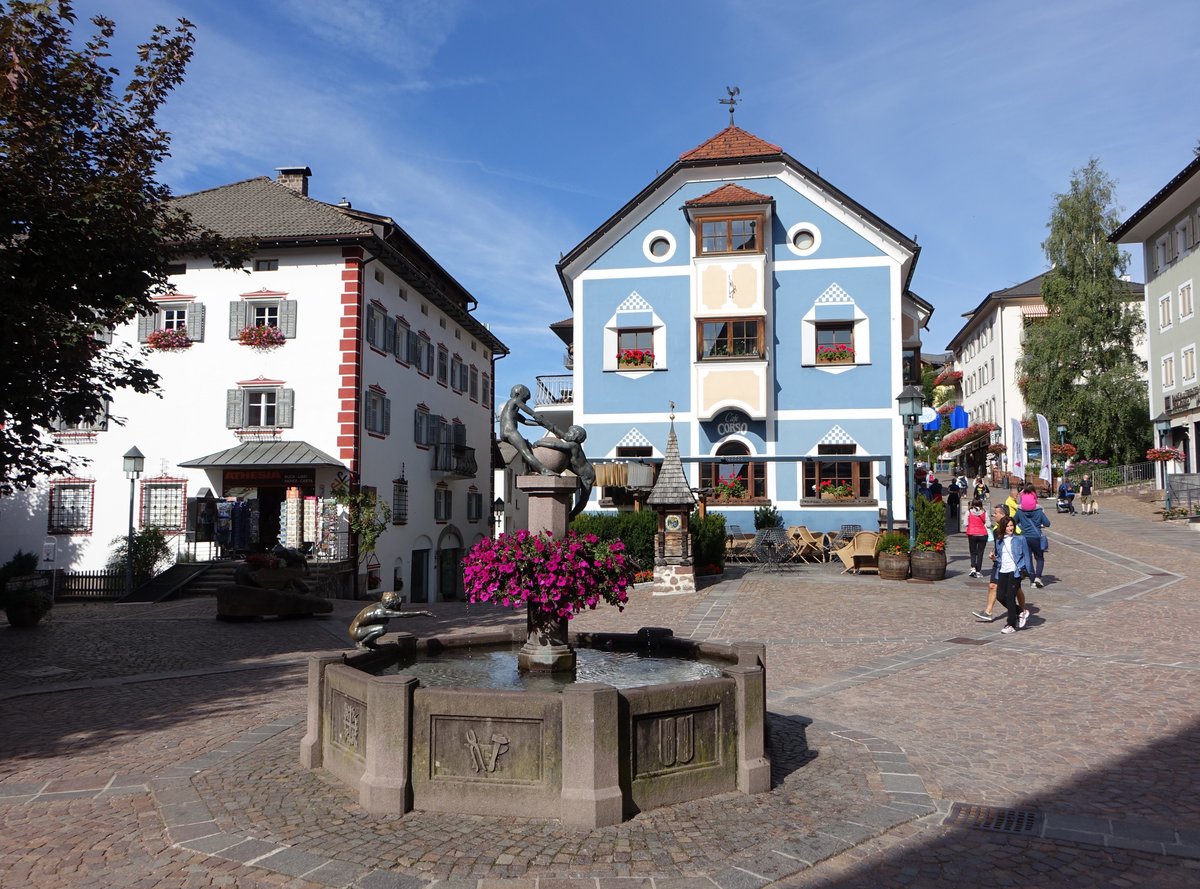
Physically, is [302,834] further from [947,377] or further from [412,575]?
[947,377]

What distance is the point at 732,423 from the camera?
2709 cm

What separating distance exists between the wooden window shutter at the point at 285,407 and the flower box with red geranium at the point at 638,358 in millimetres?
9924

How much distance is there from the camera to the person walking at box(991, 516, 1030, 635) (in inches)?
485

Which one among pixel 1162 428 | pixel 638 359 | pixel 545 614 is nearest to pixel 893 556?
pixel 638 359

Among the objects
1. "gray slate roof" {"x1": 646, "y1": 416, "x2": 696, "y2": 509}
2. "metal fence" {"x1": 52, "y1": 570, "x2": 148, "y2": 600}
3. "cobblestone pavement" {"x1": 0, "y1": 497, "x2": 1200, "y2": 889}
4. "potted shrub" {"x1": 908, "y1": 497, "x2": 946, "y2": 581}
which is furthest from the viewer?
"metal fence" {"x1": 52, "y1": 570, "x2": 148, "y2": 600}

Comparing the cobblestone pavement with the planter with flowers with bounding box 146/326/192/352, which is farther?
the planter with flowers with bounding box 146/326/192/352

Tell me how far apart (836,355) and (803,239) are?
382 centimetres

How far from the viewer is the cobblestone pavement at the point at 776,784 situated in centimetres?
484

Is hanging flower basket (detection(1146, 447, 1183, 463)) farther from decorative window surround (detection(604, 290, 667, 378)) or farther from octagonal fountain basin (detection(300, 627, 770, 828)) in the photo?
octagonal fountain basin (detection(300, 627, 770, 828))

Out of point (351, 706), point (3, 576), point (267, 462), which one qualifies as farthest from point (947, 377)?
point (351, 706)

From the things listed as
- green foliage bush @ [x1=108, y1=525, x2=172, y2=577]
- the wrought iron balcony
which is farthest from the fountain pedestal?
Result: the wrought iron balcony

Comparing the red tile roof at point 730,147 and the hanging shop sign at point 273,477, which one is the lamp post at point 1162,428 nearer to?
the red tile roof at point 730,147

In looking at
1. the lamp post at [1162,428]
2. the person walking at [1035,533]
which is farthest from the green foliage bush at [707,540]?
the lamp post at [1162,428]

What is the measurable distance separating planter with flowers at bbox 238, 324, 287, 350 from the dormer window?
1285 centimetres
